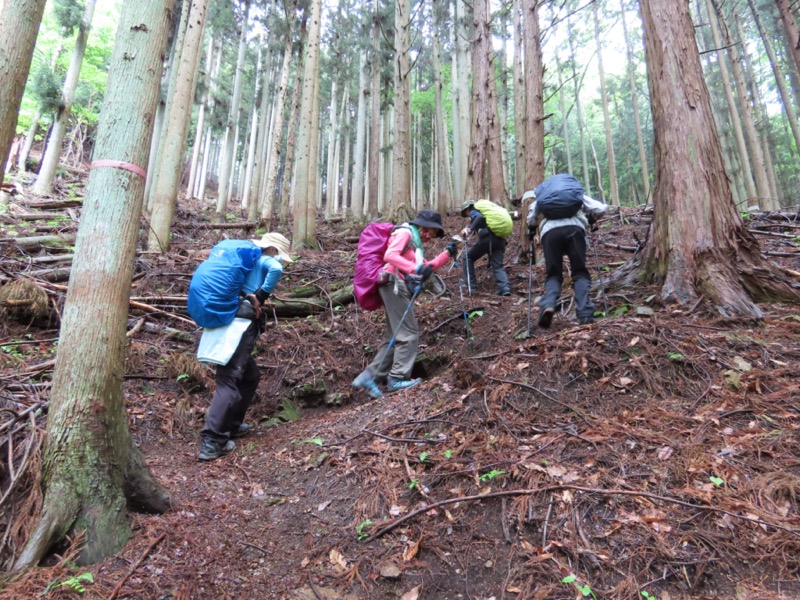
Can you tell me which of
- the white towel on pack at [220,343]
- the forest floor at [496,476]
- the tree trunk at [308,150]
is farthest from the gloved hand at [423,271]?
the tree trunk at [308,150]

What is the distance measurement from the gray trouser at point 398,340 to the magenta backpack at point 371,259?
6.1 inches

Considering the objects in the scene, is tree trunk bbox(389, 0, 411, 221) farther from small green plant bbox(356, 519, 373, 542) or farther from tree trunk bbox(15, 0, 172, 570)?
small green plant bbox(356, 519, 373, 542)

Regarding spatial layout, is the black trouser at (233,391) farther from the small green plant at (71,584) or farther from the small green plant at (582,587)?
the small green plant at (582,587)

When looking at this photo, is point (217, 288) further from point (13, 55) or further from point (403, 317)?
point (13, 55)

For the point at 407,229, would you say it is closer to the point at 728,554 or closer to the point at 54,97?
the point at 728,554

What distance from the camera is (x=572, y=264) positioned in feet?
15.8

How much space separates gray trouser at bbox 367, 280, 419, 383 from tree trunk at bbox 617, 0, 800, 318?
268 centimetres

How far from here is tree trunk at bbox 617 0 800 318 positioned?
420 cm

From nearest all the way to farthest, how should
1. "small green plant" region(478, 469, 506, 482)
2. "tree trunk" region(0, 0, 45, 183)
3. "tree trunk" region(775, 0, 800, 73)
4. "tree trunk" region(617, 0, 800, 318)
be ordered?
"small green plant" region(478, 469, 506, 482) → "tree trunk" region(0, 0, 45, 183) → "tree trunk" region(617, 0, 800, 318) → "tree trunk" region(775, 0, 800, 73)

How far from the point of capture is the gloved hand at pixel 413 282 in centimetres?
485

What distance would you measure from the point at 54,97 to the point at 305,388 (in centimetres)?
1464

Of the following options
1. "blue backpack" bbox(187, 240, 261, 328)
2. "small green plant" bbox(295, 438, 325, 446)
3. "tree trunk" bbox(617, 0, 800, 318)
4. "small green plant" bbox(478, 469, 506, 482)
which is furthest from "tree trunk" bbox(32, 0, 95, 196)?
"small green plant" bbox(478, 469, 506, 482)

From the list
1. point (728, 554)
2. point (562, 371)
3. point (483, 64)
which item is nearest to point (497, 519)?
point (728, 554)

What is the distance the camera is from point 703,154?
14.9 ft
